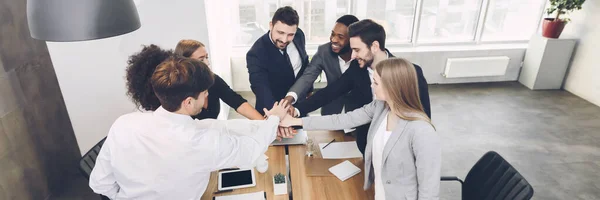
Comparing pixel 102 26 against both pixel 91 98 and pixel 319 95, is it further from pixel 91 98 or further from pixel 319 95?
pixel 91 98

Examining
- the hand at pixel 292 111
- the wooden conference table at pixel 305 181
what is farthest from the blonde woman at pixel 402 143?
the hand at pixel 292 111

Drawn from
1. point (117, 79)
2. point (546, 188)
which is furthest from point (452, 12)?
point (117, 79)

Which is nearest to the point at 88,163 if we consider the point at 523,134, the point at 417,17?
the point at 523,134

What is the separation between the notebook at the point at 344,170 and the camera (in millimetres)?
2279

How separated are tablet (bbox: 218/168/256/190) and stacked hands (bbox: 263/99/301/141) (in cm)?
38

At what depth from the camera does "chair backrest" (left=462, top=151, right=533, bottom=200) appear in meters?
→ 1.96

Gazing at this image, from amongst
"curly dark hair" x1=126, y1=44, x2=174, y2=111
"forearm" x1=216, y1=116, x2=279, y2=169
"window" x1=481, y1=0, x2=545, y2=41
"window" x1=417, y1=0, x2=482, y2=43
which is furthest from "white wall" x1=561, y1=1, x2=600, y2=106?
"curly dark hair" x1=126, y1=44, x2=174, y2=111

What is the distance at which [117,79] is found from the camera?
335 centimetres

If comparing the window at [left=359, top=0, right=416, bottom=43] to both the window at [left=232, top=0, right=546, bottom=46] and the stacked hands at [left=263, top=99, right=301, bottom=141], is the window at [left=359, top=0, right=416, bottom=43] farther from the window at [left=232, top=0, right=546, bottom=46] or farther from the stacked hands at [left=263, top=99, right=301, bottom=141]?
the stacked hands at [left=263, top=99, right=301, bottom=141]

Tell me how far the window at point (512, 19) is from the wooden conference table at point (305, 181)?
190 inches

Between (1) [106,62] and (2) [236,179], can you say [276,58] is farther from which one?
(1) [106,62]

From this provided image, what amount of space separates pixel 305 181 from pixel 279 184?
0.56 ft

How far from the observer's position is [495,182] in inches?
84.1

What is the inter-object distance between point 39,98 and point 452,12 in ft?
18.7
